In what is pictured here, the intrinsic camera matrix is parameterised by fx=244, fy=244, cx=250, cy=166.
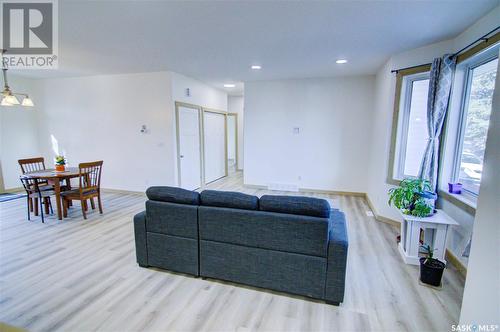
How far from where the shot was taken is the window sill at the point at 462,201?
2.52m

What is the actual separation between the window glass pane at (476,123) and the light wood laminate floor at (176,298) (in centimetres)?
113

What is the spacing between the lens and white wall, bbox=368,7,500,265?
2645 millimetres

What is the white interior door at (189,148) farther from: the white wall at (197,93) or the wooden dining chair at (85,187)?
the wooden dining chair at (85,187)

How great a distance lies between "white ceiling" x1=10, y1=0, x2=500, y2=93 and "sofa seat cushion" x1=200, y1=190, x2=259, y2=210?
1788 mm

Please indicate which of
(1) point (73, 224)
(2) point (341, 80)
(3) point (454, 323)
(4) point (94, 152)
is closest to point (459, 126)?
(3) point (454, 323)

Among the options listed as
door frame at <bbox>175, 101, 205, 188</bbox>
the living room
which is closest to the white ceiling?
the living room

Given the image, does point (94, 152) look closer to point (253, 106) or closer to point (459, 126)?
point (253, 106)

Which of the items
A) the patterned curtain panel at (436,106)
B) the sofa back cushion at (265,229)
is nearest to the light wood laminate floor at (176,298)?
the sofa back cushion at (265,229)

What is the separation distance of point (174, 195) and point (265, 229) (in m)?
0.98

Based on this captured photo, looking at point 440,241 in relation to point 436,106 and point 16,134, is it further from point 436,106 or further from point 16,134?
point 16,134

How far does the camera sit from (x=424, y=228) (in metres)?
2.79

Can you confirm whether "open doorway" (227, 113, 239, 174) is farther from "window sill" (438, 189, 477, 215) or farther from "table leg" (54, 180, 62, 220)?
"window sill" (438, 189, 477, 215)

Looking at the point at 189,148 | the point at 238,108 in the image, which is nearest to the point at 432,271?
the point at 189,148

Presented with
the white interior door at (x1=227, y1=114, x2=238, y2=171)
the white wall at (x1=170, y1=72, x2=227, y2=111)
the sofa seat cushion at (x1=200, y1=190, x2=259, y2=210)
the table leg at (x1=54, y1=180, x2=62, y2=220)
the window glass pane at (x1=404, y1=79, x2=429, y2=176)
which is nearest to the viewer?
the sofa seat cushion at (x1=200, y1=190, x2=259, y2=210)
